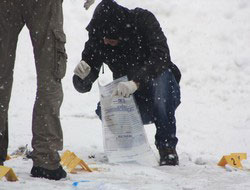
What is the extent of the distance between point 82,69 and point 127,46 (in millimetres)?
389

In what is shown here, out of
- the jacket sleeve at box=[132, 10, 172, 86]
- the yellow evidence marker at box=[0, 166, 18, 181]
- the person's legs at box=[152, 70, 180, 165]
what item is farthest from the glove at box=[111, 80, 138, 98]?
the yellow evidence marker at box=[0, 166, 18, 181]

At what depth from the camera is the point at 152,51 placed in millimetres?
3248

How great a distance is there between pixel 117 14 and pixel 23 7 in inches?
35.7

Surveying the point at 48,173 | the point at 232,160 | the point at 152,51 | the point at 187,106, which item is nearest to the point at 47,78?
the point at 48,173

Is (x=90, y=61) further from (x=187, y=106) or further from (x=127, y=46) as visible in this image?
(x=187, y=106)

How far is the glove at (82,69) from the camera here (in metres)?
3.32

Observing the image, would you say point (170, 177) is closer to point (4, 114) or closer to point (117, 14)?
point (4, 114)

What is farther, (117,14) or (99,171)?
(117,14)

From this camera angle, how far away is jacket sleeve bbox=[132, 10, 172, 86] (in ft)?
10.4

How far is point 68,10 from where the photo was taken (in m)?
9.23

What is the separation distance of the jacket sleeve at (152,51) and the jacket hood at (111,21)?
12 cm

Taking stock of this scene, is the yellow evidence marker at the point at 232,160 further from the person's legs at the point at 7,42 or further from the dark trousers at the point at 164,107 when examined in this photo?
the person's legs at the point at 7,42

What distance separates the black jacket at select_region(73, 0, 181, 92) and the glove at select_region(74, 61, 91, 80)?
93mm

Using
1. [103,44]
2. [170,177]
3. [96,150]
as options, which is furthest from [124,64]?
[170,177]
